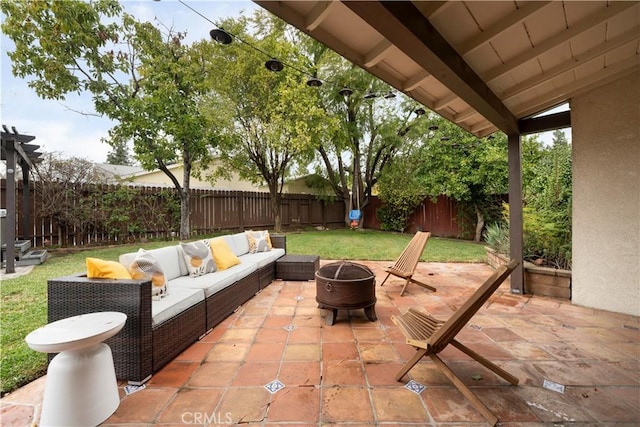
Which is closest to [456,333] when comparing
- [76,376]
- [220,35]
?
[76,376]

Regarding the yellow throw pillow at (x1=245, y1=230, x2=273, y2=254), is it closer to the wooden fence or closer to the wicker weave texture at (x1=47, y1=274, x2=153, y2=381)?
the wicker weave texture at (x1=47, y1=274, x2=153, y2=381)

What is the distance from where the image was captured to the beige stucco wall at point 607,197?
317 centimetres

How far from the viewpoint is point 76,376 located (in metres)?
1.61

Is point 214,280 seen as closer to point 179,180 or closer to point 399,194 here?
point 399,194

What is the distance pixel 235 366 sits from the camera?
2.24 meters

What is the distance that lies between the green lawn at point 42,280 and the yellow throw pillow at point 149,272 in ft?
2.94

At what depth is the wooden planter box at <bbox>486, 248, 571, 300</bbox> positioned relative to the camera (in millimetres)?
3898

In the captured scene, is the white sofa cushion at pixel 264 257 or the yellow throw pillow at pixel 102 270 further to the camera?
the white sofa cushion at pixel 264 257

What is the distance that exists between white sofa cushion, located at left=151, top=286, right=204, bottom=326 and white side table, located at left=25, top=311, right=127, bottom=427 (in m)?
0.44

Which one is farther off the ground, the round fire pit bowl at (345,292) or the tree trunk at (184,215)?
the tree trunk at (184,215)

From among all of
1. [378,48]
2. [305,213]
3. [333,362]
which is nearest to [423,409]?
[333,362]

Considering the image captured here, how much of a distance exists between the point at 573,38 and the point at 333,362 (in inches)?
130

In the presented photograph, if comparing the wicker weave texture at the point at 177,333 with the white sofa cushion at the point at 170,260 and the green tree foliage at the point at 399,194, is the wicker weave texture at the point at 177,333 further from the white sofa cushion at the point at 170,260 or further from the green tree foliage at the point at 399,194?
the green tree foliage at the point at 399,194

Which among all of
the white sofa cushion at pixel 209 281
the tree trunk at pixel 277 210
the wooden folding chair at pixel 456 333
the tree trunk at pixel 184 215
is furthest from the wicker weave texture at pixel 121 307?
the tree trunk at pixel 277 210
